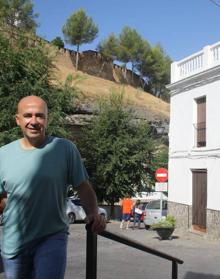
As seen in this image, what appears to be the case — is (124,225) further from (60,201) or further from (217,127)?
(60,201)

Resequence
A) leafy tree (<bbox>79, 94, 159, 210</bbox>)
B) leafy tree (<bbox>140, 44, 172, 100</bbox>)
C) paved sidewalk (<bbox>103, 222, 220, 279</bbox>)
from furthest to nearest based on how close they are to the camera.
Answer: leafy tree (<bbox>140, 44, 172, 100</bbox>) → leafy tree (<bbox>79, 94, 159, 210</bbox>) → paved sidewalk (<bbox>103, 222, 220, 279</bbox>)

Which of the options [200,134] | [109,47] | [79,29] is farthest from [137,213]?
[109,47]

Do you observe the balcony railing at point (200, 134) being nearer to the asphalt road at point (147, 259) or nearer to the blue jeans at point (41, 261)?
the asphalt road at point (147, 259)

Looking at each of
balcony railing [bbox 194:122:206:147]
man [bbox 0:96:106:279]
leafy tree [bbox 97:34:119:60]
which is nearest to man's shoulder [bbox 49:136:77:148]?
man [bbox 0:96:106:279]

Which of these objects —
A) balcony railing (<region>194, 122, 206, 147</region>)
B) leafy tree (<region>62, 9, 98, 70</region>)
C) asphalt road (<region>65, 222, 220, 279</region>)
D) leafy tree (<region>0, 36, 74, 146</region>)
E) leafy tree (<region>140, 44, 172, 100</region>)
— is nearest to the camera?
asphalt road (<region>65, 222, 220, 279</region>)

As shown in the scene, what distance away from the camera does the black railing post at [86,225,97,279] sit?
2.66 meters

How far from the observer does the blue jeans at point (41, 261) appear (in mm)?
2631

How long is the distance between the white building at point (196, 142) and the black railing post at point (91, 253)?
50.0 ft

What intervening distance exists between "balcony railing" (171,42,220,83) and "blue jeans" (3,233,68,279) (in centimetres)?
1592

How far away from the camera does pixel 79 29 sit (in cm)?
6800

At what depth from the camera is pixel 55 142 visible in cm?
282

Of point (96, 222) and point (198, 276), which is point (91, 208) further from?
point (198, 276)

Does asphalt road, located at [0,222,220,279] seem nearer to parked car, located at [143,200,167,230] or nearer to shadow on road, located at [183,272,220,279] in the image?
shadow on road, located at [183,272,220,279]

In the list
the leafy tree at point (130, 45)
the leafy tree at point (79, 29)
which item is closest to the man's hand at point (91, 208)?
the leafy tree at point (79, 29)
